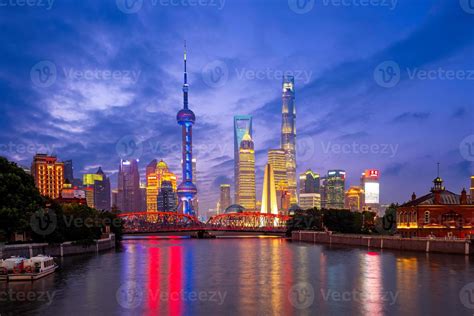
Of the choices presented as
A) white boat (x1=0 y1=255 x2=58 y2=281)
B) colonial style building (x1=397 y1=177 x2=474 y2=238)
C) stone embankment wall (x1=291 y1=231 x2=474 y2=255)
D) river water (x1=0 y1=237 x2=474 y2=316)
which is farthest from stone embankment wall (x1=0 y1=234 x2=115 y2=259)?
colonial style building (x1=397 y1=177 x2=474 y2=238)

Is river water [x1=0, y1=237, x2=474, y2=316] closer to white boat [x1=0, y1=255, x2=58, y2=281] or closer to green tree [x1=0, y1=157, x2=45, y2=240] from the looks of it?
white boat [x1=0, y1=255, x2=58, y2=281]

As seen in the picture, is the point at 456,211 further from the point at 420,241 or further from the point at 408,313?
the point at 408,313

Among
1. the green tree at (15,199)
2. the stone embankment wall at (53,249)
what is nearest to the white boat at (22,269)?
the stone embankment wall at (53,249)

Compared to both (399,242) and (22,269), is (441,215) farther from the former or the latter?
(22,269)

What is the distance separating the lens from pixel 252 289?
51.3 meters

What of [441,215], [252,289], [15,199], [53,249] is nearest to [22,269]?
[15,199]

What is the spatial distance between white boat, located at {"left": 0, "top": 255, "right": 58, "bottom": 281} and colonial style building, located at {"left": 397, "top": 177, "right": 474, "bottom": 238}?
75019 millimetres

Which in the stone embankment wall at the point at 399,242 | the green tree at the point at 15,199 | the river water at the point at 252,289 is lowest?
the stone embankment wall at the point at 399,242

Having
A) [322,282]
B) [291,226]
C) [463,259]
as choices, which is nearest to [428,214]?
[463,259]

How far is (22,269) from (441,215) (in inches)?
3147

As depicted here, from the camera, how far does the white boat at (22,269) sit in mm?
55250

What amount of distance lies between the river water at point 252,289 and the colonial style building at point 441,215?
83.6 ft

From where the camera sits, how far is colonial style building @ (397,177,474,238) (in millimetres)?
100875

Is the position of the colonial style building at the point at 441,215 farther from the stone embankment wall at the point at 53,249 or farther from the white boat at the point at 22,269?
the white boat at the point at 22,269
